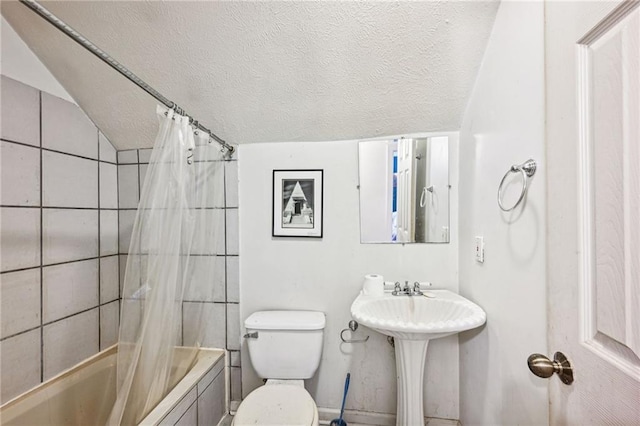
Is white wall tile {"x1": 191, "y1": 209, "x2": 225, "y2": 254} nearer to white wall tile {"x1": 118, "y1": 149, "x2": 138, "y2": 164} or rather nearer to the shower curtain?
the shower curtain

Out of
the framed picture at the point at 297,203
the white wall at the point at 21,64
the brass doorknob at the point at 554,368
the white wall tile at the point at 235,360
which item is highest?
the white wall at the point at 21,64

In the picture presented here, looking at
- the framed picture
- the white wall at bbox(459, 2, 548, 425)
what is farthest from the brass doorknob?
the framed picture

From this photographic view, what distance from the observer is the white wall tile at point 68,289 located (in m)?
1.27

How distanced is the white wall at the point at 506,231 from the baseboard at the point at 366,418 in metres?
0.16

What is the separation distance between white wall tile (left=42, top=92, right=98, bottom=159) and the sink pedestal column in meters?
1.95

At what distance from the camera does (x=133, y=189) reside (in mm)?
1658

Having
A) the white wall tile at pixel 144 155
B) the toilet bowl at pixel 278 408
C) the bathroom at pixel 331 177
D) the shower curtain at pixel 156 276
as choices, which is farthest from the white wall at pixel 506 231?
the white wall tile at pixel 144 155

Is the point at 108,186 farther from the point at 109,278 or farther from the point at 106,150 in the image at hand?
the point at 109,278

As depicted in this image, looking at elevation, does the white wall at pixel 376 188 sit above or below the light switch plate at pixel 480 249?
above

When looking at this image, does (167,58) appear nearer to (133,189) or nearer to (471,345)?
(133,189)

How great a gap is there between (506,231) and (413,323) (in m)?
0.55

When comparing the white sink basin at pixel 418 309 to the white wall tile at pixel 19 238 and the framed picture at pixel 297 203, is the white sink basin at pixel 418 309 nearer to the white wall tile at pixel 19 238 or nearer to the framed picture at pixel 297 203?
the framed picture at pixel 297 203

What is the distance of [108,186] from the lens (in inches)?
63.2

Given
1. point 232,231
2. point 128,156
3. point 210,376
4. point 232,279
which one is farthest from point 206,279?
point 128,156
